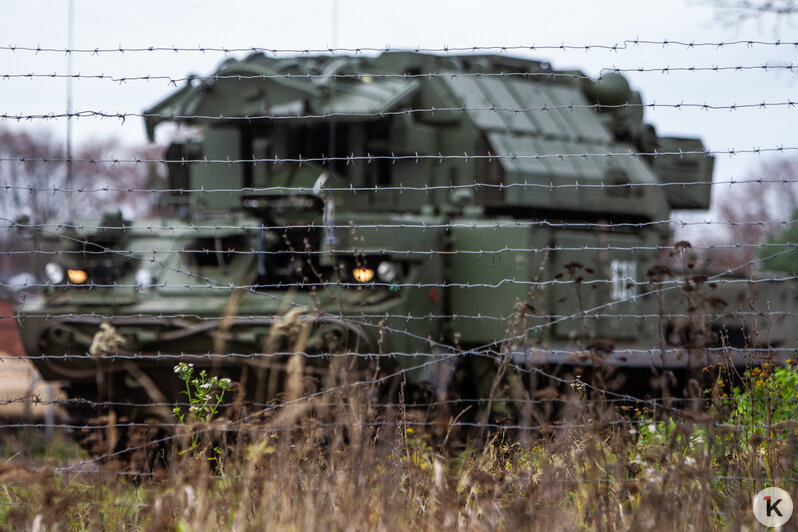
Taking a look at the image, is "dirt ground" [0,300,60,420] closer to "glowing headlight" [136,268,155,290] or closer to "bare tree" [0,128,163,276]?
"glowing headlight" [136,268,155,290]

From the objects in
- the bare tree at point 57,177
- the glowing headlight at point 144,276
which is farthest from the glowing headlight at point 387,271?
the bare tree at point 57,177

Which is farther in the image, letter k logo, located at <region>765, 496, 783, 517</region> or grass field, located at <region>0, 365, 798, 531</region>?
letter k logo, located at <region>765, 496, 783, 517</region>

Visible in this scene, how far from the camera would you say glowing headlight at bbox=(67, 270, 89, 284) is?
7133mm

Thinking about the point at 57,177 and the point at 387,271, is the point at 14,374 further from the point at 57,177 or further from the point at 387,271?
the point at 57,177

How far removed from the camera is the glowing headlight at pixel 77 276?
7.13 m

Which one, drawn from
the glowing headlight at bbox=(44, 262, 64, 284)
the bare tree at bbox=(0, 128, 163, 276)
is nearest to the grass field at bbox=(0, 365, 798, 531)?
the glowing headlight at bbox=(44, 262, 64, 284)

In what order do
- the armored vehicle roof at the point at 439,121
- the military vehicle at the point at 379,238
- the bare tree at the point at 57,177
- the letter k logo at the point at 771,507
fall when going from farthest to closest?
the bare tree at the point at 57,177 → the armored vehicle roof at the point at 439,121 → the military vehicle at the point at 379,238 → the letter k logo at the point at 771,507

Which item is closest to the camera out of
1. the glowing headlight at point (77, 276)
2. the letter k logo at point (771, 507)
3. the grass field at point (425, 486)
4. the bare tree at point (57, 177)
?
the grass field at point (425, 486)

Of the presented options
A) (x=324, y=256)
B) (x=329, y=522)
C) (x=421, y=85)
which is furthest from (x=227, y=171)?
(x=329, y=522)

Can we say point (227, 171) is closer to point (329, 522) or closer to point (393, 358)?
point (393, 358)

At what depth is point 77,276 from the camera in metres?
7.17

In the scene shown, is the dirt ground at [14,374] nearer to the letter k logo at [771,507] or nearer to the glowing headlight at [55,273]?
the glowing headlight at [55,273]

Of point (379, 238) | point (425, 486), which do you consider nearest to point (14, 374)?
point (379, 238)

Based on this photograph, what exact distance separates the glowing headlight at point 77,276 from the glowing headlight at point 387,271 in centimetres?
198
